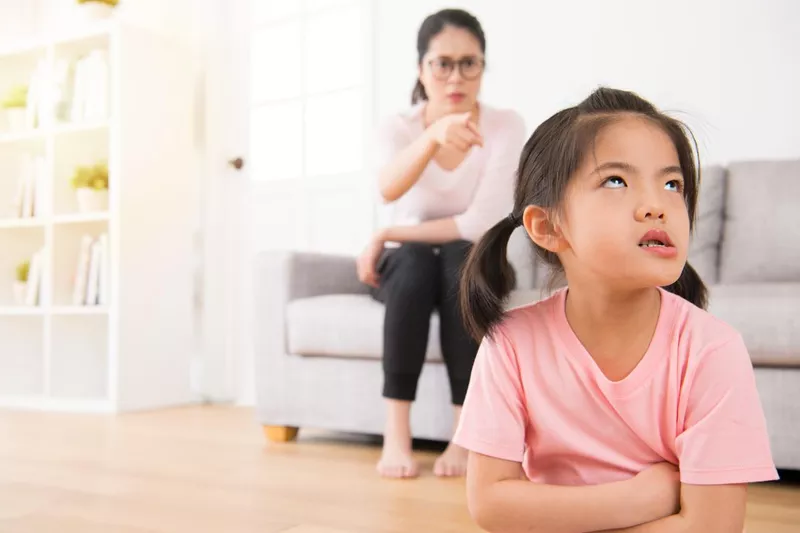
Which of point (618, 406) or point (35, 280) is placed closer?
point (618, 406)

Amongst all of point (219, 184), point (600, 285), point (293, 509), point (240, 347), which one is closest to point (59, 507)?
point (293, 509)

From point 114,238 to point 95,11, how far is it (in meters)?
0.94

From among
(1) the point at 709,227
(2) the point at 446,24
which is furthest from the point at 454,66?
(1) the point at 709,227

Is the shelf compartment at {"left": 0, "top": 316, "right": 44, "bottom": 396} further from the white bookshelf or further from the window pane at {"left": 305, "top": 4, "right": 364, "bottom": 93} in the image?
the window pane at {"left": 305, "top": 4, "right": 364, "bottom": 93}

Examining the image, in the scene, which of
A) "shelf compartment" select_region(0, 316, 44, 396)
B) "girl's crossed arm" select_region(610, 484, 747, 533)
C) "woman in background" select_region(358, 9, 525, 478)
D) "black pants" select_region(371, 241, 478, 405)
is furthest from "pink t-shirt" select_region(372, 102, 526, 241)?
"shelf compartment" select_region(0, 316, 44, 396)

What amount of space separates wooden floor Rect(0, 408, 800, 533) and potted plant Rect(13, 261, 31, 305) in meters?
1.12

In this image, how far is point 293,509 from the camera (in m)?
1.36

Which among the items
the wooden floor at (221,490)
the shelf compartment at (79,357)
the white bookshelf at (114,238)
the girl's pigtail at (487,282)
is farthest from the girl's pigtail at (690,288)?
the shelf compartment at (79,357)

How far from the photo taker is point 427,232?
5.99 ft

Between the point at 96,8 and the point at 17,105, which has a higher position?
the point at 96,8

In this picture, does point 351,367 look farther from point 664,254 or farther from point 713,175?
point 664,254

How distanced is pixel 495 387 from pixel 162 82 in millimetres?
2726

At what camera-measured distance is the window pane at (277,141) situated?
3227 mm

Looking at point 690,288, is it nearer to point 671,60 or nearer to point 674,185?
point 674,185
